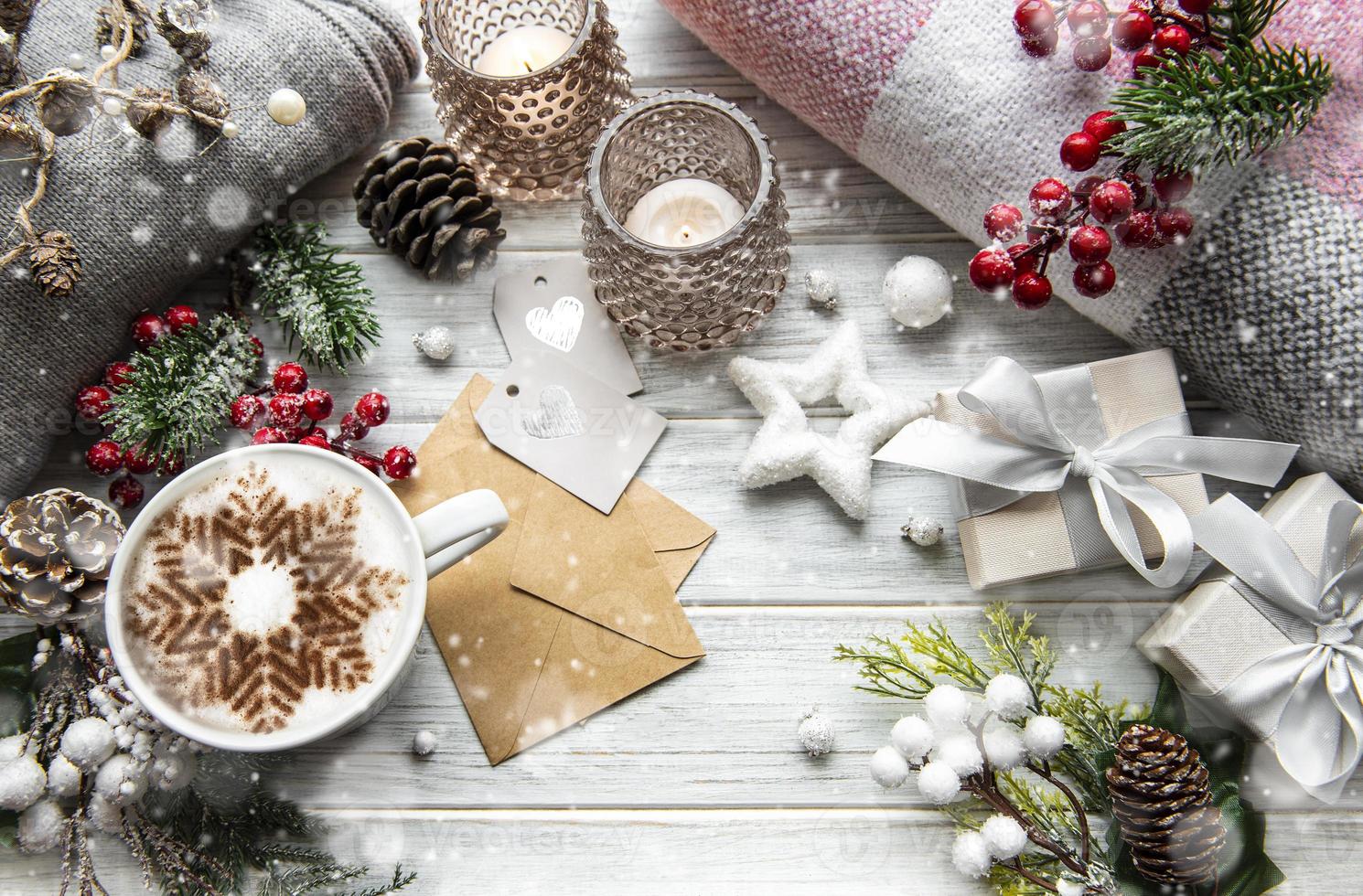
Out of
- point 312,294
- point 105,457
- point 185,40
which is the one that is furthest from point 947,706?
point 185,40

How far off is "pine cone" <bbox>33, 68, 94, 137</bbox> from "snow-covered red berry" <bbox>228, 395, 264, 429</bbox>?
29cm

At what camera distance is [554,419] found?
99 cm

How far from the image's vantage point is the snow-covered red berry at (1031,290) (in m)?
0.87

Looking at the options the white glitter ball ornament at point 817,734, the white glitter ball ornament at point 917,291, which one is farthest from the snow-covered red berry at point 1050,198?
the white glitter ball ornament at point 817,734

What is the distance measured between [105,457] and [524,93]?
54 cm

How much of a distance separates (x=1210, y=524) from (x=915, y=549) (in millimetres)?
269

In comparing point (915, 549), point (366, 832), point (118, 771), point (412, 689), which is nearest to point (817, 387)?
point (915, 549)

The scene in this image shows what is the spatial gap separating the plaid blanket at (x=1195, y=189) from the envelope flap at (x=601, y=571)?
468 mm

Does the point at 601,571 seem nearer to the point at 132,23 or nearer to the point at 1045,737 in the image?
the point at 1045,737

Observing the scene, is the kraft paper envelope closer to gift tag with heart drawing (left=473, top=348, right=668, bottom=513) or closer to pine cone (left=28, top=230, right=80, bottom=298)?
gift tag with heart drawing (left=473, top=348, right=668, bottom=513)

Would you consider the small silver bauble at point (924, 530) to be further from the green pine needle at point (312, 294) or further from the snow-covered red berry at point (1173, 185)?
the green pine needle at point (312, 294)

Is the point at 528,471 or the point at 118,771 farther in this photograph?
the point at 528,471

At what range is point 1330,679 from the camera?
0.84 metres

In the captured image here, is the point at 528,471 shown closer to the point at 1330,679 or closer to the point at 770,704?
the point at 770,704
